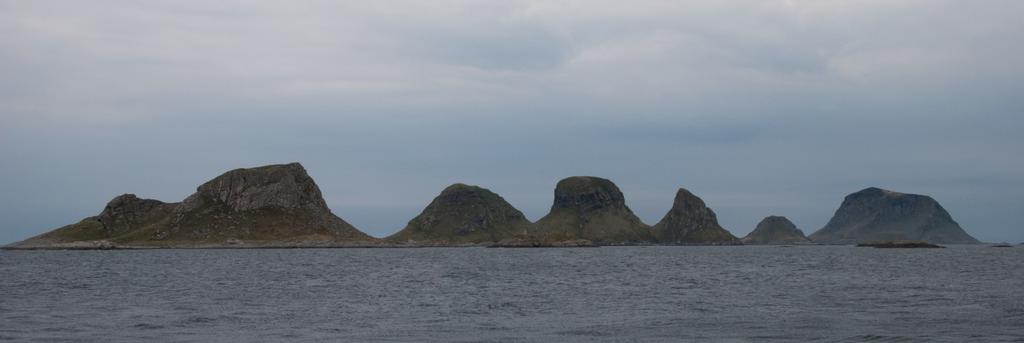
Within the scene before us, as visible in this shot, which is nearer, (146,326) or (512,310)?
(146,326)

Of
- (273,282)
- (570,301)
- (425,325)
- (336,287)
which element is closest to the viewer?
(425,325)

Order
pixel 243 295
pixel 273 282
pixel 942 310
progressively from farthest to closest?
pixel 273 282, pixel 243 295, pixel 942 310

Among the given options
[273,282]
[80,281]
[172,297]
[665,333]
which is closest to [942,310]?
[665,333]

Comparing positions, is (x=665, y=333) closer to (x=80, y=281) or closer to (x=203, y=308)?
(x=203, y=308)

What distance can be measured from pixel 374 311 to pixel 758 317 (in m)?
22.6

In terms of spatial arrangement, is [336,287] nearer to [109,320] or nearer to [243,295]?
[243,295]

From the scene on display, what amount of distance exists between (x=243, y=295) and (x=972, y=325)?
48877 mm

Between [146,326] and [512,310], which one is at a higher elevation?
[512,310]

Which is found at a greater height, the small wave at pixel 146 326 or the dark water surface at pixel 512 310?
the dark water surface at pixel 512 310

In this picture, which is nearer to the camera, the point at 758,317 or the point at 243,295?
the point at 758,317

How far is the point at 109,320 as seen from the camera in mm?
46875

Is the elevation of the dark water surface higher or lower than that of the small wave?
higher

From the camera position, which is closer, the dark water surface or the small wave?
the dark water surface

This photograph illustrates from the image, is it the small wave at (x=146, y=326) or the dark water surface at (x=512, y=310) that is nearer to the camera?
the dark water surface at (x=512, y=310)
